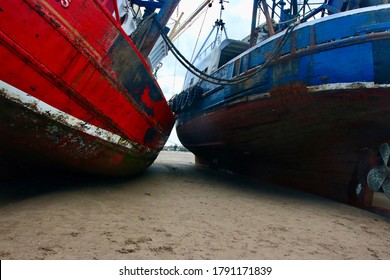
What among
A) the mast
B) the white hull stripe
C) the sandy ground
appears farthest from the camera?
the mast

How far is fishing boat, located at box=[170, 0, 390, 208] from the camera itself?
3.81m

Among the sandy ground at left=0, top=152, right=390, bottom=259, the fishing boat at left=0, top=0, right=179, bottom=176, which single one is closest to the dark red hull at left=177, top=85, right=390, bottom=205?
the sandy ground at left=0, top=152, right=390, bottom=259

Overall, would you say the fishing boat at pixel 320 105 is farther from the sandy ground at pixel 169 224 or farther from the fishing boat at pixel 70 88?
the fishing boat at pixel 70 88

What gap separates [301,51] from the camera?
4.34 metres

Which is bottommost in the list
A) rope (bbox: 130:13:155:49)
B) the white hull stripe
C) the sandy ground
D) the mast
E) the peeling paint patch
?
the sandy ground

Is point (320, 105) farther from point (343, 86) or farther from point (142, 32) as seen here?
point (142, 32)

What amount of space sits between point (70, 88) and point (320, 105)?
3778 millimetres

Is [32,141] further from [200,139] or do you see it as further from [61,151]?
[200,139]

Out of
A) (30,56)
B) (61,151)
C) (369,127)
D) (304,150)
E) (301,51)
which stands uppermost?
(301,51)

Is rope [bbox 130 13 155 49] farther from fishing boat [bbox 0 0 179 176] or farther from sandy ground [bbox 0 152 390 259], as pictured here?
sandy ground [bbox 0 152 390 259]

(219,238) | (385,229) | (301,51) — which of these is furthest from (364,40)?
(219,238)

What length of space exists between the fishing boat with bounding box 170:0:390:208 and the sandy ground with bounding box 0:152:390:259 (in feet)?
1.93

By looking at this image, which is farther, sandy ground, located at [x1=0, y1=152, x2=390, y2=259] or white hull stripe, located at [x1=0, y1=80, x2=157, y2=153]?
white hull stripe, located at [x1=0, y1=80, x2=157, y2=153]

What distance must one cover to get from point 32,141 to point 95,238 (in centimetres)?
165
